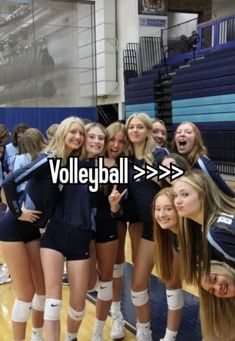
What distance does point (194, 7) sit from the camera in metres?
14.5

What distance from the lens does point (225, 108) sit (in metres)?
9.90

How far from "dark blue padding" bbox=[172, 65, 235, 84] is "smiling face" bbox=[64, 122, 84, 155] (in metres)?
7.86

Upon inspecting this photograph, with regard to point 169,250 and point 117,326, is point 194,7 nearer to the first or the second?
point 117,326

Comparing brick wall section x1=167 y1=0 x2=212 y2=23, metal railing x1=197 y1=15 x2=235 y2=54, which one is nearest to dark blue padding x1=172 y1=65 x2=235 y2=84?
metal railing x1=197 y1=15 x2=235 y2=54

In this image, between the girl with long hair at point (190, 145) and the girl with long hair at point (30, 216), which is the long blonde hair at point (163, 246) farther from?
the girl with long hair at point (30, 216)

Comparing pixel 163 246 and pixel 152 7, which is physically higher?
pixel 152 7

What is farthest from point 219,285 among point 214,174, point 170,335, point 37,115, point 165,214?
point 37,115

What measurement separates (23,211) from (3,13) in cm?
1191

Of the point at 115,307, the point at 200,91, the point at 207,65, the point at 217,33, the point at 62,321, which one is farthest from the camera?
the point at 217,33

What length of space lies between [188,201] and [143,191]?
845 millimetres

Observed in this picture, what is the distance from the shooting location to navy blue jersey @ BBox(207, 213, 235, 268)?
5.18 feet

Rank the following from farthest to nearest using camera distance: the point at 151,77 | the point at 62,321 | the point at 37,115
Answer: the point at 37,115 < the point at 151,77 < the point at 62,321

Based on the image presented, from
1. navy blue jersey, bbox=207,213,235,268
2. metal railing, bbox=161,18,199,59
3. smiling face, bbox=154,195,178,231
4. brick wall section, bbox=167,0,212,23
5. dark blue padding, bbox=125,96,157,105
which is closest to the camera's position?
navy blue jersey, bbox=207,213,235,268

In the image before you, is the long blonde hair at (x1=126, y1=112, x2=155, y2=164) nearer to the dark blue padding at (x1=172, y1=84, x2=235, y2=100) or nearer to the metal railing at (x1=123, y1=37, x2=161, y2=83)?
the dark blue padding at (x1=172, y1=84, x2=235, y2=100)
